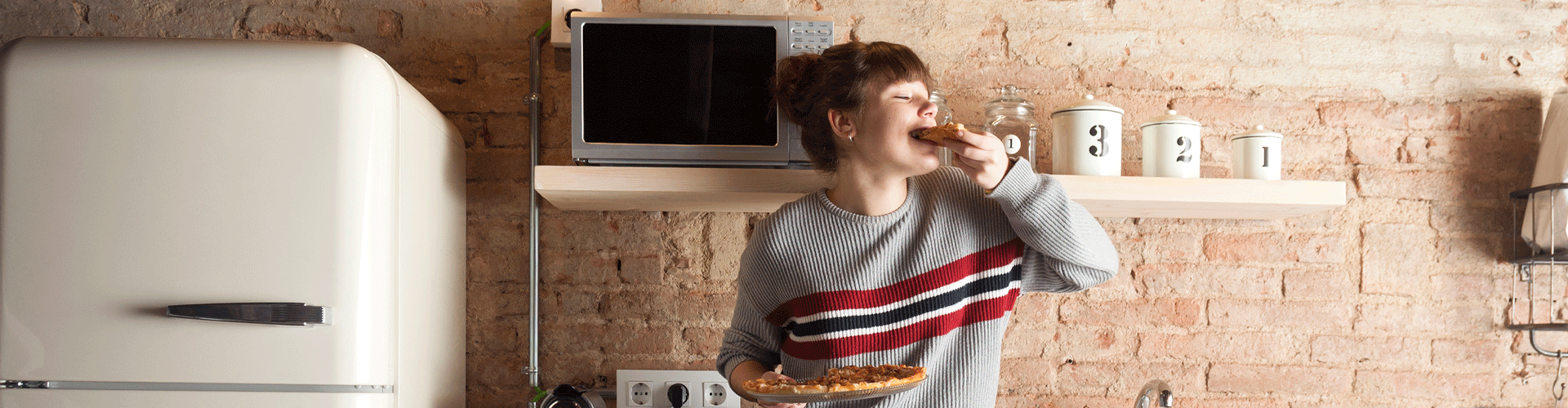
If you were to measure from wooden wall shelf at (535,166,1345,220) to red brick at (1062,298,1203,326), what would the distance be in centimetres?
24

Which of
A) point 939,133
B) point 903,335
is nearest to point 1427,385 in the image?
point 903,335

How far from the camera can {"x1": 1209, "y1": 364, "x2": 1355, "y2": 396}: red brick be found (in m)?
1.61

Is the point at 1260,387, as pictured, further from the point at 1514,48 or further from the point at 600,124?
the point at 600,124

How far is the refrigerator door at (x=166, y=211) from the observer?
105 centimetres

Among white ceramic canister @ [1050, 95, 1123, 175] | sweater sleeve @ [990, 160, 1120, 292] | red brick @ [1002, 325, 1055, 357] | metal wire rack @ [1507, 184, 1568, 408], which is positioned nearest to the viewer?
sweater sleeve @ [990, 160, 1120, 292]

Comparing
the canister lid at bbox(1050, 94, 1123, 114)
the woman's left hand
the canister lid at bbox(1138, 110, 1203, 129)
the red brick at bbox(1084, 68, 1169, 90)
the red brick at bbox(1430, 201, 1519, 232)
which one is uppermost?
the red brick at bbox(1084, 68, 1169, 90)

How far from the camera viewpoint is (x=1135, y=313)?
161 cm

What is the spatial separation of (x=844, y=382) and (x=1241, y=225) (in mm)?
1034

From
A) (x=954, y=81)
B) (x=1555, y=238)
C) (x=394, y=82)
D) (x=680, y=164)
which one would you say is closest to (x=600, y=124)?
(x=680, y=164)

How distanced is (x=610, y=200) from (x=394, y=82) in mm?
414

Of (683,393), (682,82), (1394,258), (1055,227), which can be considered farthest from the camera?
(1394,258)

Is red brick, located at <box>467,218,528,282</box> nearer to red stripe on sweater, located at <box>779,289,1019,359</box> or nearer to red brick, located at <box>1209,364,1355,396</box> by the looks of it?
red stripe on sweater, located at <box>779,289,1019,359</box>

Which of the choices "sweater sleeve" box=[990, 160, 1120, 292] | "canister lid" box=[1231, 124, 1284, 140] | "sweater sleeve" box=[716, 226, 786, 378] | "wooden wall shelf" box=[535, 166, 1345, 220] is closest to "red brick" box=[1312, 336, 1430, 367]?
"wooden wall shelf" box=[535, 166, 1345, 220]

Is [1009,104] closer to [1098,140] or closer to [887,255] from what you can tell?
[1098,140]
